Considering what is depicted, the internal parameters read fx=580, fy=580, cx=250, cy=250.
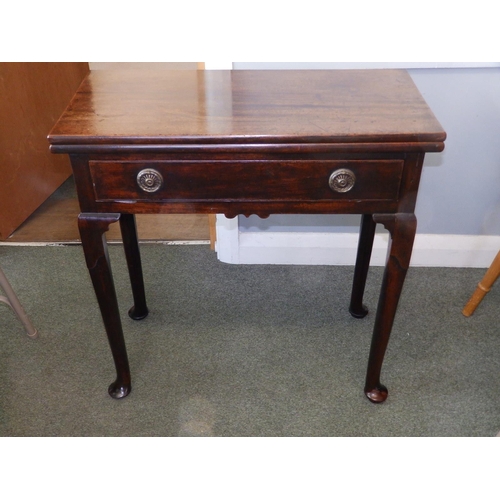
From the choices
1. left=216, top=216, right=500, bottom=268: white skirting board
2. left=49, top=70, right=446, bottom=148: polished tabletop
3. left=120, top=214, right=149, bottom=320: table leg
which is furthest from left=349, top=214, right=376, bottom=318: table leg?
left=120, top=214, right=149, bottom=320: table leg

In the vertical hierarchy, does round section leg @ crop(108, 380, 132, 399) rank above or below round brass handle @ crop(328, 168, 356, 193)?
below

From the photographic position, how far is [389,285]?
1383 mm

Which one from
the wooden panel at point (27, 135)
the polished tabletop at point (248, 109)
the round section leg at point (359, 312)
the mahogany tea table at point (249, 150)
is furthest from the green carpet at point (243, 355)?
the polished tabletop at point (248, 109)

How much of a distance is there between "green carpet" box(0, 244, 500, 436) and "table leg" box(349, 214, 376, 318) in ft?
0.12

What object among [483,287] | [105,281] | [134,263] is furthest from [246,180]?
[483,287]

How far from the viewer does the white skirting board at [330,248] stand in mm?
2062

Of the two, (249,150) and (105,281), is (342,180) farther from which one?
(105,281)

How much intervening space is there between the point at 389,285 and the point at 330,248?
28.3 inches

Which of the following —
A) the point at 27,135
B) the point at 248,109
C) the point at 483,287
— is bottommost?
the point at 483,287

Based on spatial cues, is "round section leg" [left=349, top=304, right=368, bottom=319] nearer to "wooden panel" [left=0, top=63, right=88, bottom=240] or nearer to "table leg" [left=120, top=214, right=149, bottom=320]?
"table leg" [left=120, top=214, right=149, bottom=320]

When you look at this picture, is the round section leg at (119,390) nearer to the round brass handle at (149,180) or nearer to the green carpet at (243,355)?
the green carpet at (243,355)

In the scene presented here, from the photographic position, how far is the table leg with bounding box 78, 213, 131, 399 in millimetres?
1285

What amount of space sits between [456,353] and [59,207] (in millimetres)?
1722

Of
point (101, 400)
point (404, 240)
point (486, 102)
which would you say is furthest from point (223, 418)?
point (486, 102)
